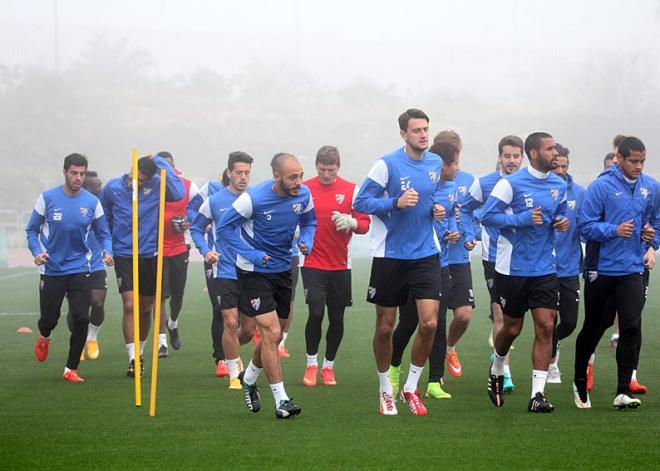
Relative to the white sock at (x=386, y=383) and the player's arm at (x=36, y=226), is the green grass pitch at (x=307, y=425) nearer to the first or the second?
Result: the white sock at (x=386, y=383)

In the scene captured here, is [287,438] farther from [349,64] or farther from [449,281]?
[349,64]

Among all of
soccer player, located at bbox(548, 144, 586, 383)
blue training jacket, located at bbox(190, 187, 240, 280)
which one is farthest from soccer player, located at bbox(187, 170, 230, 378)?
soccer player, located at bbox(548, 144, 586, 383)

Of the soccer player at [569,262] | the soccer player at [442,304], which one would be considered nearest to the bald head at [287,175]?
the soccer player at [442,304]

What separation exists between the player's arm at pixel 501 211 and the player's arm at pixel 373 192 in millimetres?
769

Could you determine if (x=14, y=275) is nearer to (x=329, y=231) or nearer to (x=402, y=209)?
(x=329, y=231)

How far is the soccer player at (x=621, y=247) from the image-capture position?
9062 mm

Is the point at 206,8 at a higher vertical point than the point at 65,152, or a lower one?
higher

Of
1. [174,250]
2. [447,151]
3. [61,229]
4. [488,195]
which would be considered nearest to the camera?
[447,151]

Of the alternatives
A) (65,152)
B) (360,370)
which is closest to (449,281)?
(360,370)

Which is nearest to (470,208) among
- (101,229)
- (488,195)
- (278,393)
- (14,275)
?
(488,195)

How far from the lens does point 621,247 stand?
29.8 ft

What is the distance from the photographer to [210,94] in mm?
84750

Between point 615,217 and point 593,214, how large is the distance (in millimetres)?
169

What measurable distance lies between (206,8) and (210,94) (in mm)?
9791
